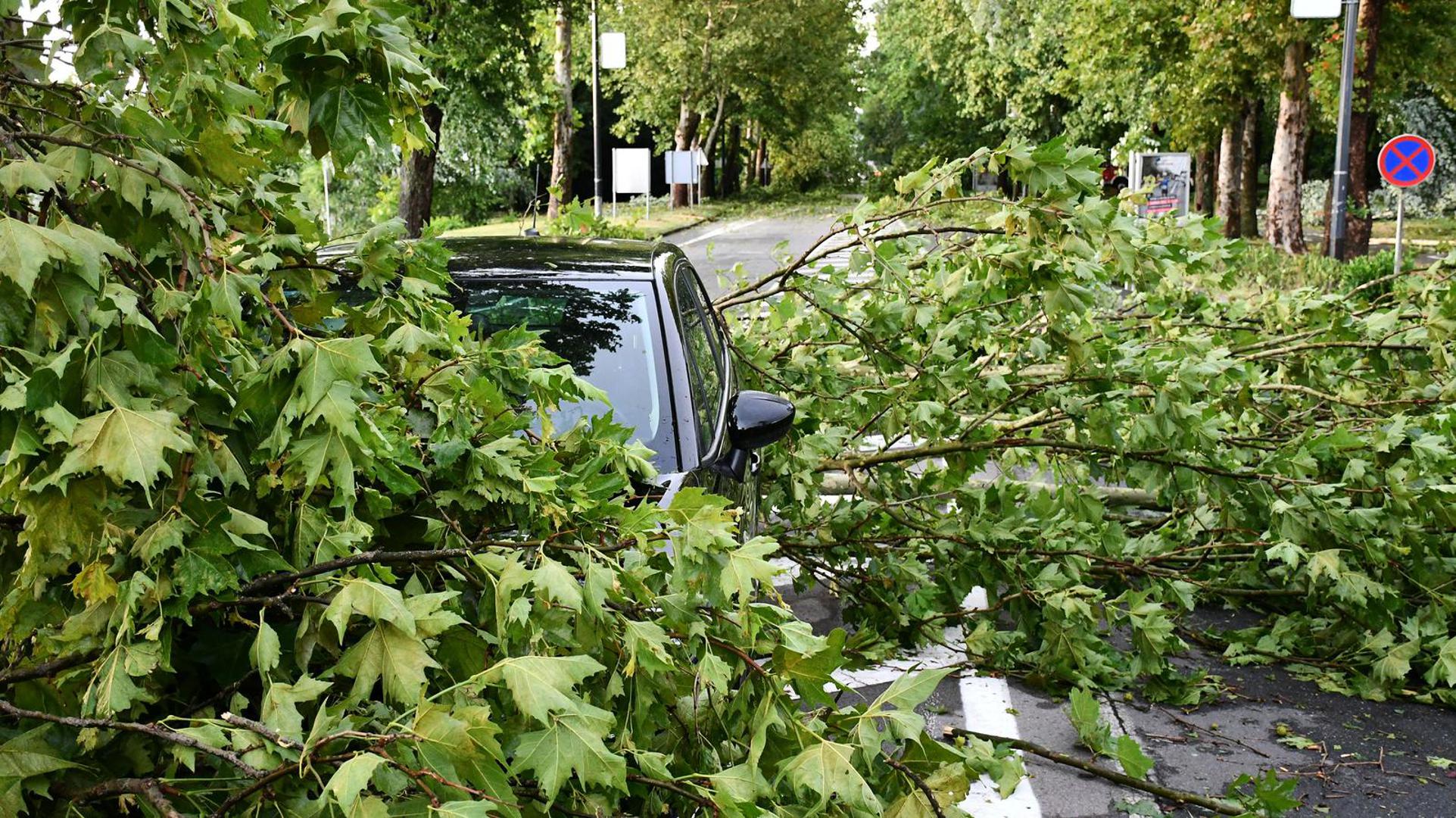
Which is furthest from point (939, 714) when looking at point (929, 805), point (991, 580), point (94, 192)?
point (94, 192)

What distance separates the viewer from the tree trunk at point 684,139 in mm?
62469

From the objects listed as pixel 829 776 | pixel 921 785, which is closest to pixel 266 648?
pixel 829 776

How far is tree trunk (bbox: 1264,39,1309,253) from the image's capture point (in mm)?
29828

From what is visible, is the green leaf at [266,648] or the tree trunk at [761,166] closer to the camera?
the green leaf at [266,648]

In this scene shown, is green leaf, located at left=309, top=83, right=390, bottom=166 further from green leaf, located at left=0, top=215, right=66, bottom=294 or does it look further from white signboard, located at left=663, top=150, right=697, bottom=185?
white signboard, located at left=663, top=150, right=697, bottom=185

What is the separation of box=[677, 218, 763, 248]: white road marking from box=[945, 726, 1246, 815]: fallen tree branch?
35.0 metres

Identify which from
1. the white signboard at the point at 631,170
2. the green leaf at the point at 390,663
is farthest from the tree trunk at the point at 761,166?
the green leaf at the point at 390,663

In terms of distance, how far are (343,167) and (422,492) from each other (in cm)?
65

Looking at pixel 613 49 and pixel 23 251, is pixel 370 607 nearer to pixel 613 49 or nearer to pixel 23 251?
pixel 23 251

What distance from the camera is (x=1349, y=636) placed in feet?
19.5

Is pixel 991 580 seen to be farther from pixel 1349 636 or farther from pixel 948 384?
pixel 1349 636

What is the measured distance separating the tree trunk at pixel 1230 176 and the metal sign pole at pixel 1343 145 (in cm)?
1212

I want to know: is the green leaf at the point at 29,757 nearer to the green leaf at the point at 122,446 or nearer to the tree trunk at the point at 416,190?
the green leaf at the point at 122,446

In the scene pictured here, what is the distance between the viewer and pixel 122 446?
6.30ft
